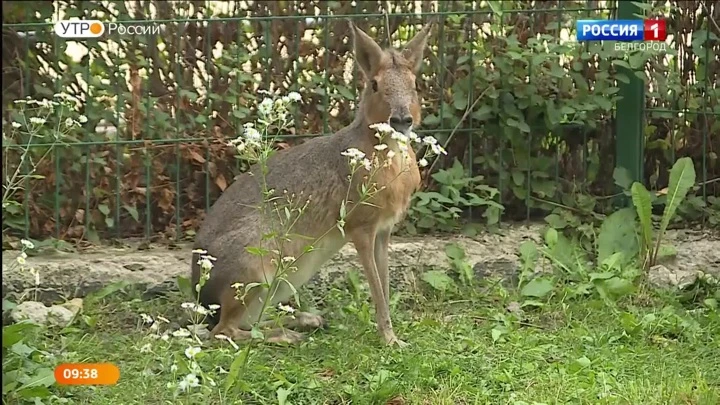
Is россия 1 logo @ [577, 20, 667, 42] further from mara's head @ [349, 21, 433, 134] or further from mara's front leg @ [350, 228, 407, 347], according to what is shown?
mara's front leg @ [350, 228, 407, 347]

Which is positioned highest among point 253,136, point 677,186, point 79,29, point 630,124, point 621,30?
point 79,29

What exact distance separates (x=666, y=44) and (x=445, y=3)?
1.39 m

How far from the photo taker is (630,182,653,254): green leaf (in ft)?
21.6

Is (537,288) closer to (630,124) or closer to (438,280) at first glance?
(438,280)

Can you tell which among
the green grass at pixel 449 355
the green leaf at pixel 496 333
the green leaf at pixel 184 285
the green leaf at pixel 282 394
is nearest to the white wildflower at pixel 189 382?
the green grass at pixel 449 355

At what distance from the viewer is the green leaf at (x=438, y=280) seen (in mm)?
6453

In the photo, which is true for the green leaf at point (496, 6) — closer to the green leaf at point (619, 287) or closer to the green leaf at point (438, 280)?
the green leaf at point (438, 280)

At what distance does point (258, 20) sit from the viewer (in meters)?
7.00

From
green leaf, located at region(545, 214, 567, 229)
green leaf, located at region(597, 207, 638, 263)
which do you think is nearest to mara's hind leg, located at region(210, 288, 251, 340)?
green leaf, located at region(597, 207, 638, 263)

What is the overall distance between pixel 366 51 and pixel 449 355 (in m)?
1.49

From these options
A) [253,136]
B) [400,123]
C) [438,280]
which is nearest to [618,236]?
[438,280]

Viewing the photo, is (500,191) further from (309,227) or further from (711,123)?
(309,227)

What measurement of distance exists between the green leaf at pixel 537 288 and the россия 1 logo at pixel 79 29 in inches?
109

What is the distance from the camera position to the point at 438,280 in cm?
649
